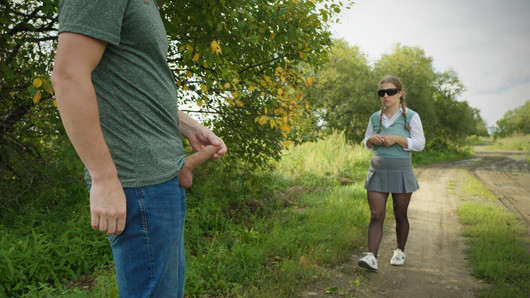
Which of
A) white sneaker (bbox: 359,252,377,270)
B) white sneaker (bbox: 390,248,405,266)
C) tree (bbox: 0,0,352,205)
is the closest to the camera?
tree (bbox: 0,0,352,205)

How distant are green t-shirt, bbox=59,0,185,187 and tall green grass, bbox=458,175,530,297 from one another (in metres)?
3.74

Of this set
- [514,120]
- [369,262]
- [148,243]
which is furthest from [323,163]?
[514,120]

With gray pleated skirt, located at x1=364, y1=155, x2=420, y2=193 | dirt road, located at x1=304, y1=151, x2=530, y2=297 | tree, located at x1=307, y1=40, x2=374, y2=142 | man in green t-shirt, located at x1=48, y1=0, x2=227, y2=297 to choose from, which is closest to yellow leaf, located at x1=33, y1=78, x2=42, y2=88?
man in green t-shirt, located at x1=48, y1=0, x2=227, y2=297

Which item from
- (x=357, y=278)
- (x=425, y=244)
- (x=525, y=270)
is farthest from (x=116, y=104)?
(x=425, y=244)

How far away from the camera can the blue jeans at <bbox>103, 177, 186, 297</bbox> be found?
1.26 metres

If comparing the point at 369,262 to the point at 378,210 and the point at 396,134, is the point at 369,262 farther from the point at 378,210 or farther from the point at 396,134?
the point at 396,134

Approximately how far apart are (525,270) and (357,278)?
1.86 m

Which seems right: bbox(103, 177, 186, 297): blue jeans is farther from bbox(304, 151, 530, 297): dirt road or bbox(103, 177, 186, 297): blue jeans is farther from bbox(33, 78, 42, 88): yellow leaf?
bbox(304, 151, 530, 297): dirt road

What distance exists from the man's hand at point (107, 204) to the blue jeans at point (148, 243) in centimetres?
6

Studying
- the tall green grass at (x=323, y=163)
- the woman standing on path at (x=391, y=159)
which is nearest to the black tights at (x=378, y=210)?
the woman standing on path at (x=391, y=159)

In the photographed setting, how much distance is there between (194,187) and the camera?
19.4 ft

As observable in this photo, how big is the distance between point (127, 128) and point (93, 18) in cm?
36

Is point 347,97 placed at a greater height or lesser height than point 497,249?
greater

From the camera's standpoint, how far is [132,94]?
1272 millimetres
